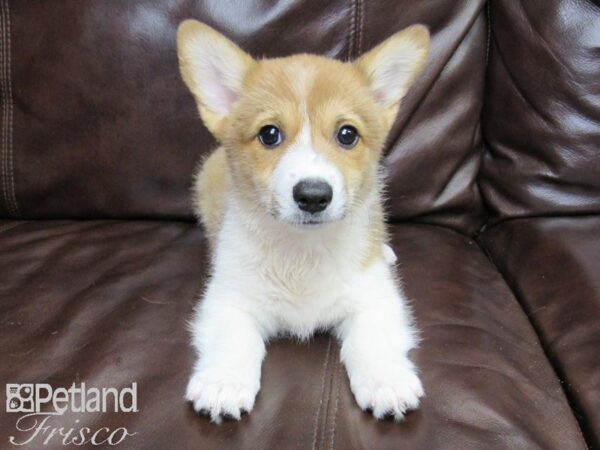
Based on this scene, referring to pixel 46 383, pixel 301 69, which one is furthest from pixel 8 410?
pixel 301 69

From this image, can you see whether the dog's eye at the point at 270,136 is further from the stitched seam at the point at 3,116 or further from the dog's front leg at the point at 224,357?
the stitched seam at the point at 3,116

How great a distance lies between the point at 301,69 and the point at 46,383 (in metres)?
0.96

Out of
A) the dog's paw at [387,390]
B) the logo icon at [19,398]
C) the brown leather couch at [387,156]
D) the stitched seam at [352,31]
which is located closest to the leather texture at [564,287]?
the brown leather couch at [387,156]

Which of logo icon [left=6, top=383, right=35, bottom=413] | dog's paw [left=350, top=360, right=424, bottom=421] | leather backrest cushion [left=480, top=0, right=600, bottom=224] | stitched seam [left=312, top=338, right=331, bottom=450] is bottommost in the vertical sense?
logo icon [left=6, top=383, right=35, bottom=413]

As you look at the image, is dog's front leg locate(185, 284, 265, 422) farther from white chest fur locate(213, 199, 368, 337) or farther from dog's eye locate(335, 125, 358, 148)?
dog's eye locate(335, 125, 358, 148)

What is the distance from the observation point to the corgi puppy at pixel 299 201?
55.6 inches

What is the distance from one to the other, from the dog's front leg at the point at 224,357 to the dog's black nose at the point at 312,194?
0.36 m

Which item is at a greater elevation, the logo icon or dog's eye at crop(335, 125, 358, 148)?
dog's eye at crop(335, 125, 358, 148)

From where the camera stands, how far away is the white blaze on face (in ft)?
4.46

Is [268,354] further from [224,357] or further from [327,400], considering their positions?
[327,400]

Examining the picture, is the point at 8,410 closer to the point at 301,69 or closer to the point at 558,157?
the point at 301,69

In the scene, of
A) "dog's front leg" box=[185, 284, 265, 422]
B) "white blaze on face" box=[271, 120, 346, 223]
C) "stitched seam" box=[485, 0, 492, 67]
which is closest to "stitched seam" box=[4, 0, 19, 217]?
"dog's front leg" box=[185, 284, 265, 422]

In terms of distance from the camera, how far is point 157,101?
81.1 inches

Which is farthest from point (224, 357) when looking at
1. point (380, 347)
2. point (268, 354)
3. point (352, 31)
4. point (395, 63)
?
point (352, 31)
